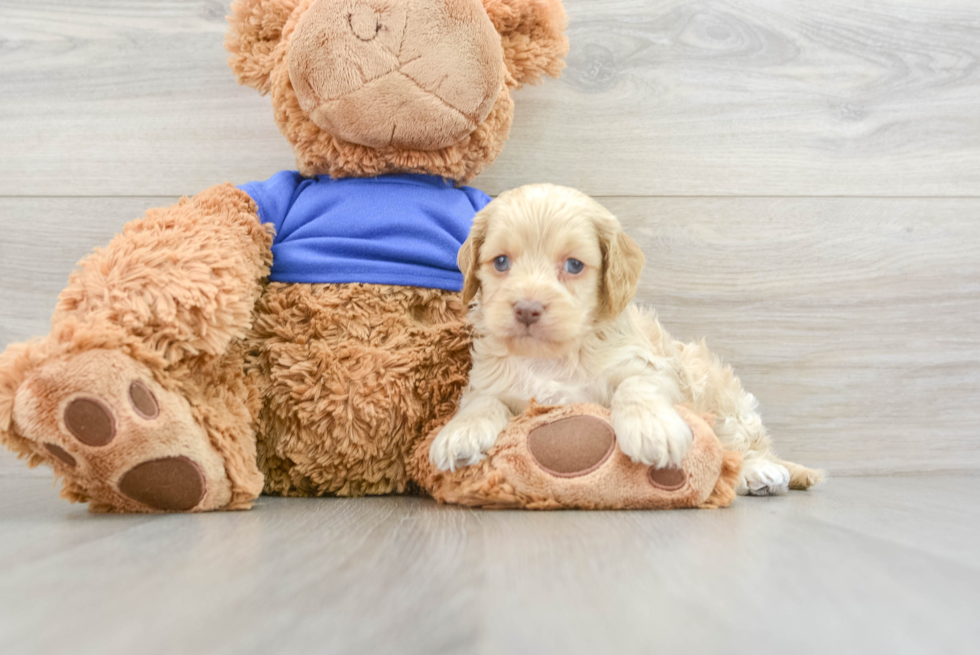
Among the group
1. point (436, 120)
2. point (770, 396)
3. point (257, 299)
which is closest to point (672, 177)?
point (770, 396)

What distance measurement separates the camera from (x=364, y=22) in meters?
1.15

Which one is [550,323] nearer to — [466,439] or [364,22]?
[466,439]

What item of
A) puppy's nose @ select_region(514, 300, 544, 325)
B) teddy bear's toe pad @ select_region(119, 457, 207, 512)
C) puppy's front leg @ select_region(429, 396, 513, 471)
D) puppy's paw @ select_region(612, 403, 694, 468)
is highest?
puppy's nose @ select_region(514, 300, 544, 325)

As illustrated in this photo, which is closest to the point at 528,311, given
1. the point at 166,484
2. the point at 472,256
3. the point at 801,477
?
the point at 472,256

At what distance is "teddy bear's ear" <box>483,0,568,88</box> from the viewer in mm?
1341

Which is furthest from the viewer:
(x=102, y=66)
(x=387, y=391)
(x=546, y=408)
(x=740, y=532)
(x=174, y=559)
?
(x=102, y=66)

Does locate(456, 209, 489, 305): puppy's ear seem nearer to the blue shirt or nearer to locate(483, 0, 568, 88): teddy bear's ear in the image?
the blue shirt

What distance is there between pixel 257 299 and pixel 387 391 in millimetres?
281

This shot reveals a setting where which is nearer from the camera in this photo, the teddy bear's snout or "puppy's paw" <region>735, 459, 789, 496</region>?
the teddy bear's snout

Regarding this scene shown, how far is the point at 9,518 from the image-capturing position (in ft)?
3.20

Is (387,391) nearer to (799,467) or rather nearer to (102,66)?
(799,467)

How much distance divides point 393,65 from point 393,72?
0.03 feet

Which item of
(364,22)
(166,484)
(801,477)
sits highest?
(364,22)

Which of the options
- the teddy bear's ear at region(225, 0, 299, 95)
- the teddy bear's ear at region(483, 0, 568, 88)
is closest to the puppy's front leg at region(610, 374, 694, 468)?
the teddy bear's ear at region(483, 0, 568, 88)
